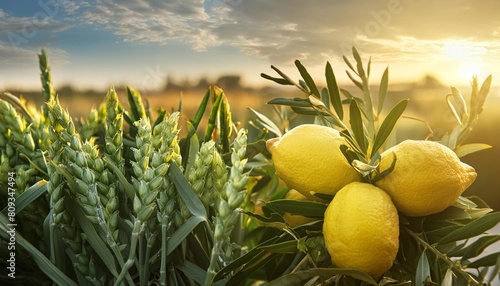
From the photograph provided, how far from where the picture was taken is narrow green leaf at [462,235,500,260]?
0.48 metres

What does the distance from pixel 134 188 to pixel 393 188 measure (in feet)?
0.76

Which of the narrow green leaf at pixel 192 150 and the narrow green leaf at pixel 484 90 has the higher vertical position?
the narrow green leaf at pixel 484 90

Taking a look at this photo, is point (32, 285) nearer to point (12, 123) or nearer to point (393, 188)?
point (12, 123)

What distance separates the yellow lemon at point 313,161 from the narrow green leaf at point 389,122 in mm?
33

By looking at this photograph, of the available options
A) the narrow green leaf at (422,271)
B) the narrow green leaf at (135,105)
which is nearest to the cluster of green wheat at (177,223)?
the narrow green leaf at (422,271)

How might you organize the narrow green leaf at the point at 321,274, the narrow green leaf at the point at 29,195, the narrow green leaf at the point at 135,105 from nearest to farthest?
1. the narrow green leaf at the point at 321,274
2. the narrow green leaf at the point at 29,195
3. the narrow green leaf at the point at 135,105

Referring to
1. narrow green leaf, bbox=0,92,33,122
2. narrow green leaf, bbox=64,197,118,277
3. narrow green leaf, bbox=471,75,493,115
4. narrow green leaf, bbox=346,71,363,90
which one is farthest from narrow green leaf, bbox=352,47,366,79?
narrow green leaf, bbox=0,92,33,122

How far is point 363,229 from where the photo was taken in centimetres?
47

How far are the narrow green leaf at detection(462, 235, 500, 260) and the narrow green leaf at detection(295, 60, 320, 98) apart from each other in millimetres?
206

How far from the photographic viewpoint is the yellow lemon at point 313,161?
0.51 meters

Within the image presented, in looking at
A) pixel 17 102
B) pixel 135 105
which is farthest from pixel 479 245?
pixel 17 102

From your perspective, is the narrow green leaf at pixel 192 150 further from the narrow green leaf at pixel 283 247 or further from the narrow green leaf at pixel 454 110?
the narrow green leaf at pixel 454 110

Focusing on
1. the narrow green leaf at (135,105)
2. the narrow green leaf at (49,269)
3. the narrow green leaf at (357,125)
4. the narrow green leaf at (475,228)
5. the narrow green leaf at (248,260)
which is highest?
the narrow green leaf at (357,125)

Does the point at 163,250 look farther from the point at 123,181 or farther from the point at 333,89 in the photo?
the point at 333,89
